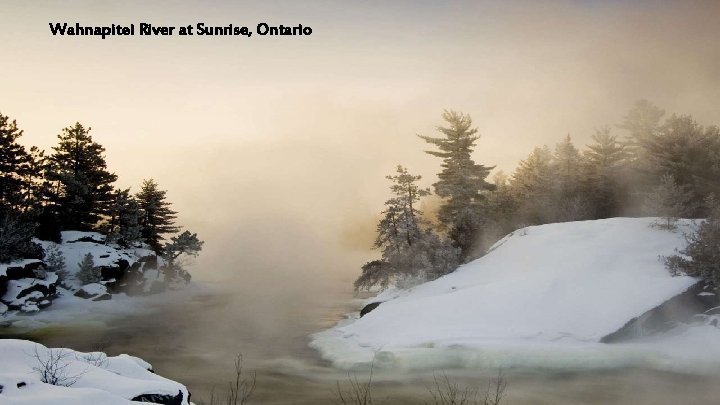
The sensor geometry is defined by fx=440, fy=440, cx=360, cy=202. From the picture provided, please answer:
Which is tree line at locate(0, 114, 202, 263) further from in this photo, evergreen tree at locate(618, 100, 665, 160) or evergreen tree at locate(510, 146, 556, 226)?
evergreen tree at locate(618, 100, 665, 160)

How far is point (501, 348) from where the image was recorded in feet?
54.5

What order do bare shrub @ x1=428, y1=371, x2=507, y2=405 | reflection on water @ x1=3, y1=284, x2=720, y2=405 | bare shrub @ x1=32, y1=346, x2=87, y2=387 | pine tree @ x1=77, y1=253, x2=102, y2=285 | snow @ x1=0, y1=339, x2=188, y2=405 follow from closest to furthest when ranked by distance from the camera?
snow @ x1=0, y1=339, x2=188, y2=405 → bare shrub @ x1=32, y1=346, x2=87, y2=387 → bare shrub @ x1=428, y1=371, x2=507, y2=405 → reflection on water @ x1=3, y1=284, x2=720, y2=405 → pine tree @ x1=77, y1=253, x2=102, y2=285

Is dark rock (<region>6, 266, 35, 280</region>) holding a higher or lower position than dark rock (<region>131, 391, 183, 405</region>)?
higher

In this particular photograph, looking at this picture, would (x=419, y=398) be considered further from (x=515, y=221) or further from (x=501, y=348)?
(x=515, y=221)

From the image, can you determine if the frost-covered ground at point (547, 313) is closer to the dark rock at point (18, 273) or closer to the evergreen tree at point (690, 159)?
the evergreen tree at point (690, 159)

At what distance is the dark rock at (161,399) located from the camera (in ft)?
22.8

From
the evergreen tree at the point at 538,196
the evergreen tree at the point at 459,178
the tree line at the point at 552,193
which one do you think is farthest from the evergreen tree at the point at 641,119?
the evergreen tree at the point at 459,178

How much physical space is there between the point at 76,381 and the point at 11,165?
46.8m

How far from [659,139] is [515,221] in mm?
13689

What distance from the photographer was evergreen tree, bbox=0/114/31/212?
41719mm

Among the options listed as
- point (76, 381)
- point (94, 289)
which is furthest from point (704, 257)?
point (94, 289)

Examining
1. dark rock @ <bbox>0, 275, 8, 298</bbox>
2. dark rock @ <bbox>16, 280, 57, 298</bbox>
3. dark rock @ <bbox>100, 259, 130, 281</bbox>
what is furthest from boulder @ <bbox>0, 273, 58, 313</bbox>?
dark rock @ <bbox>100, 259, 130, 281</bbox>

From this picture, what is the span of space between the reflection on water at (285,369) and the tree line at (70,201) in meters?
14.7

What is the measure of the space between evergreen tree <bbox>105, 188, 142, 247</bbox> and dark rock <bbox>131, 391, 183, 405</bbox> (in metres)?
48.4
